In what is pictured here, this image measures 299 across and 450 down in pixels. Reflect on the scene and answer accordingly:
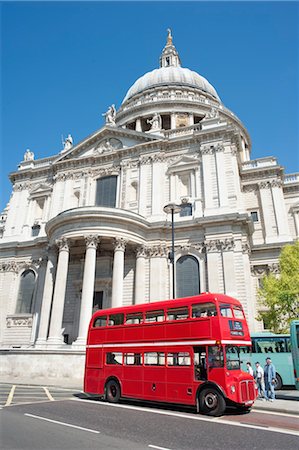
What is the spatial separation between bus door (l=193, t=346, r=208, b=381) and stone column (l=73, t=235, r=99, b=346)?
1286 cm

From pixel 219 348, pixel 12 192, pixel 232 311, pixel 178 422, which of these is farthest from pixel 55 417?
pixel 12 192

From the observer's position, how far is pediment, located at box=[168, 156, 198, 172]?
104 feet

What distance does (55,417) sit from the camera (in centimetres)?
1024

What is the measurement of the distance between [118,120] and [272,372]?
49654 millimetres

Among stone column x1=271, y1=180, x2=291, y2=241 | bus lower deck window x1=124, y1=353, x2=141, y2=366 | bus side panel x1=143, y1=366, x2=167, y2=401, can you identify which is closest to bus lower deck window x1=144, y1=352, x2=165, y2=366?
bus side panel x1=143, y1=366, x2=167, y2=401

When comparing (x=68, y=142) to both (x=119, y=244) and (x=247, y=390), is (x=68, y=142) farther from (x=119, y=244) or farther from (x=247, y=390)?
(x=247, y=390)

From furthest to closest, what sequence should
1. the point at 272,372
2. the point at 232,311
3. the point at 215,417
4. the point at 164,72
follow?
the point at 164,72
the point at 272,372
the point at 232,311
the point at 215,417

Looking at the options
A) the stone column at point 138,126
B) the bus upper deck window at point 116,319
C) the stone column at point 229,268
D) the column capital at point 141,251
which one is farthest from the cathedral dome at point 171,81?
the bus upper deck window at point 116,319

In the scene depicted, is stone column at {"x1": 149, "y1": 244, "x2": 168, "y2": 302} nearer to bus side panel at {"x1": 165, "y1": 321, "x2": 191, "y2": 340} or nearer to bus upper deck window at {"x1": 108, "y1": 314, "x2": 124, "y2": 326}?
bus upper deck window at {"x1": 108, "y1": 314, "x2": 124, "y2": 326}

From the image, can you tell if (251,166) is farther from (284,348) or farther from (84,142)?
(284,348)

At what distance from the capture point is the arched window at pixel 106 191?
1323 inches

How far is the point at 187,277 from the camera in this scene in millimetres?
27812

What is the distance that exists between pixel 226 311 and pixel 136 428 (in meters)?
5.33

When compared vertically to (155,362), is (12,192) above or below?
above
